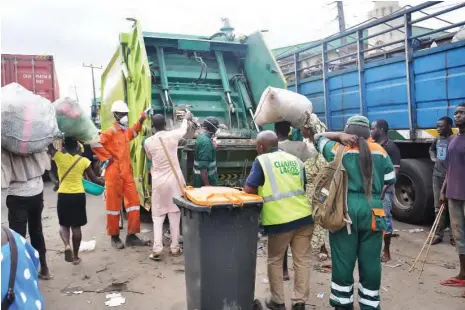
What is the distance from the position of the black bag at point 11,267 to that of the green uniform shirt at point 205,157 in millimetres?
3139

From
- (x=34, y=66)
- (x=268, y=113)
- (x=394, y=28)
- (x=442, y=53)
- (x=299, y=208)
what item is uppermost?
(x=34, y=66)

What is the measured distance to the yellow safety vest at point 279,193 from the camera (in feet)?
9.23

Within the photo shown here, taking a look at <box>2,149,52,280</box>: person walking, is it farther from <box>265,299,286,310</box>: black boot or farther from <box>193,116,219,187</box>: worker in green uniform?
<box>265,299,286,310</box>: black boot

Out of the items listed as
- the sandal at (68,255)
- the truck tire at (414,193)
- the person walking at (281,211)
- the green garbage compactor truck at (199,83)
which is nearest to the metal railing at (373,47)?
the truck tire at (414,193)

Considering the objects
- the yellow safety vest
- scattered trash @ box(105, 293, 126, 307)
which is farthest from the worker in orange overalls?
the yellow safety vest

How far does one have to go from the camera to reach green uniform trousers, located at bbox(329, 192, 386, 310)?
8.75 feet

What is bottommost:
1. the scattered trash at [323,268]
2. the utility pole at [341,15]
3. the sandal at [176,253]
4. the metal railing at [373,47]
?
the scattered trash at [323,268]

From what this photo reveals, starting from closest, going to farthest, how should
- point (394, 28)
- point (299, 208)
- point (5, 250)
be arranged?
point (5, 250) < point (299, 208) < point (394, 28)

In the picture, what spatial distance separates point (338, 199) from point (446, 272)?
1.89 meters

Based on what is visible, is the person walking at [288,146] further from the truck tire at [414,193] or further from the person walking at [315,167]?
the truck tire at [414,193]

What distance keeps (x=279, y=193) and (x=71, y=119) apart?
6.86 feet

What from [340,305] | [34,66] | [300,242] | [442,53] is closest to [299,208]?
[300,242]

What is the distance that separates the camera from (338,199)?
2652mm

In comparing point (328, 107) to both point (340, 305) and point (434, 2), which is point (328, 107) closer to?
point (434, 2)
